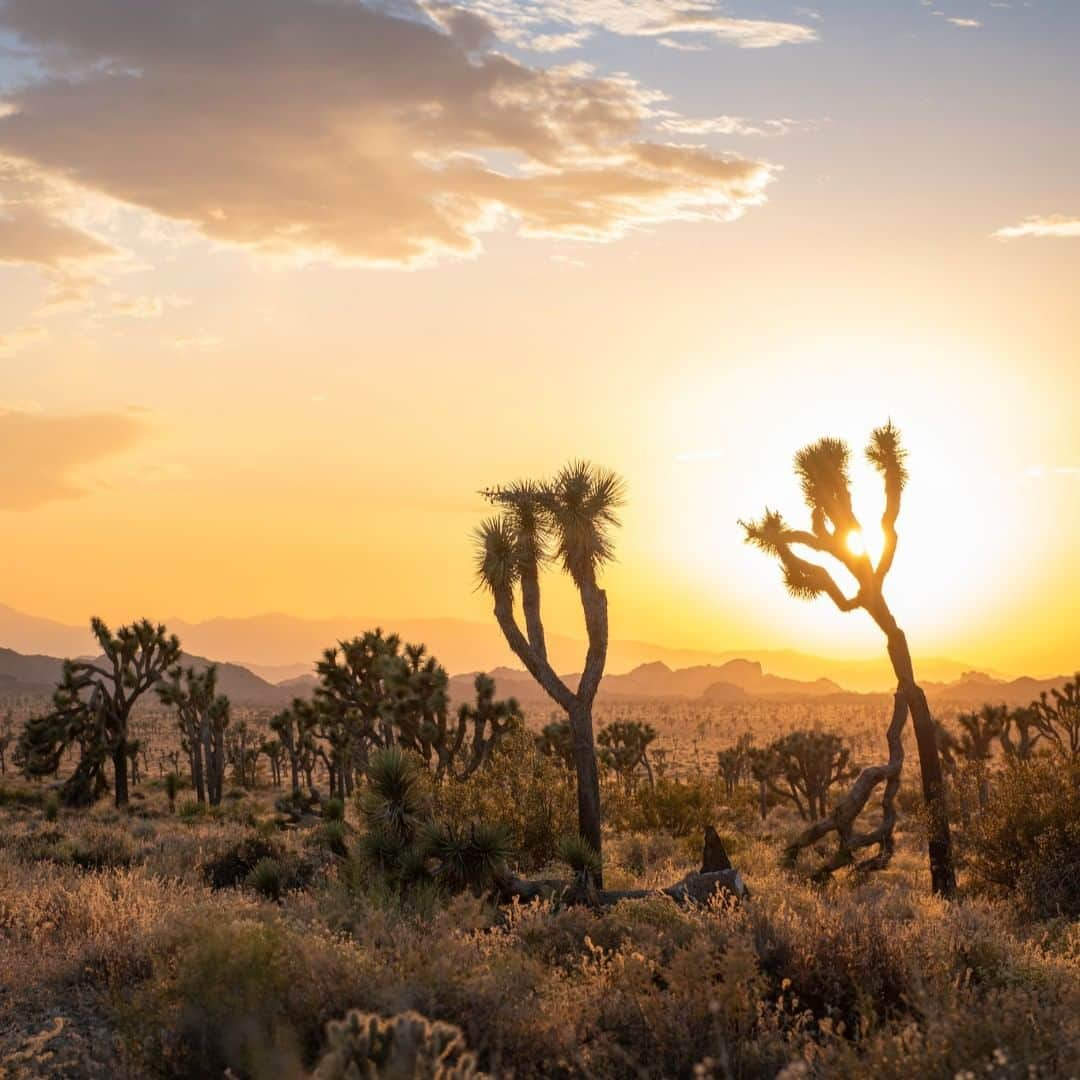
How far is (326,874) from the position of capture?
17.6 m

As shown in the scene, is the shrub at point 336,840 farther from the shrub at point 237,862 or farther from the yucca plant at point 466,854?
the yucca plant at point 466,854

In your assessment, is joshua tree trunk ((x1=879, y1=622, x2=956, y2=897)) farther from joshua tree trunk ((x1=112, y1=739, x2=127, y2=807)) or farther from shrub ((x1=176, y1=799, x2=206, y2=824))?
joshua tree trunk ((x1=112, y1=739, x2=127, y2=807))

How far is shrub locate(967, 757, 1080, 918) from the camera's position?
15.8 meters

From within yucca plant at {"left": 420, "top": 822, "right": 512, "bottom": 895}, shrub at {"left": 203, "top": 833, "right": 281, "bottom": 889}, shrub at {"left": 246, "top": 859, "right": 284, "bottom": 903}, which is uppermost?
yucca plant at {"left": 420, "top": 822, "right": 512, "bottom": 895}

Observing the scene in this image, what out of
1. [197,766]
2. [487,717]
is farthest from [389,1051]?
[197,766]

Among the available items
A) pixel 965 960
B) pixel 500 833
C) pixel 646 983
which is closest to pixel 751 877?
pixel 500 833

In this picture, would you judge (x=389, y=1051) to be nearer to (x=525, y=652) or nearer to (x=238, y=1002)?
(x=238, y=1002)

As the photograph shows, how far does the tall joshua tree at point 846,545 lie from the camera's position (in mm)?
19312

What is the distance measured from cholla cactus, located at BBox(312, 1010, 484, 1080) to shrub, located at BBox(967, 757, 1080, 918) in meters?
12.2

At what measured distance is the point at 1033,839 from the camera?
16.7m

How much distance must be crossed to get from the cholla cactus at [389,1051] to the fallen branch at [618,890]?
8.20 m

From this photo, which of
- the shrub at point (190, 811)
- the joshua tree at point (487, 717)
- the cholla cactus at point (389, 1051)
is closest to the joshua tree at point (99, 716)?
the shrub at point (190, 811)

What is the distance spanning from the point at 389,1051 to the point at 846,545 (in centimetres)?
1528


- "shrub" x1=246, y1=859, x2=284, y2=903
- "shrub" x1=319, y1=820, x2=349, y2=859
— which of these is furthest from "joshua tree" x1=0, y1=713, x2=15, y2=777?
"shrub" x1=246, y1=859, x2=284, y2=903
